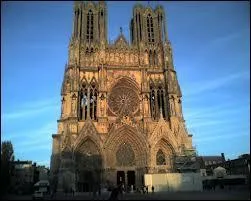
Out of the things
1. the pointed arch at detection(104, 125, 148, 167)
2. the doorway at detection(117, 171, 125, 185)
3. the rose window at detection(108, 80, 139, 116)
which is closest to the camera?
the pointed arch at detection(104, 125, 148, 167)

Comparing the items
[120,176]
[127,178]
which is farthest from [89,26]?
[127,178]

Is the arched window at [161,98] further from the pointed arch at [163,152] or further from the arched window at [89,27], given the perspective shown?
the arched window at [89,27]

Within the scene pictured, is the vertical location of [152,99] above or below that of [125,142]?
above

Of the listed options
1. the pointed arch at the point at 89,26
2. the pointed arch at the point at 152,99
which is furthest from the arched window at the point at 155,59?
the pointed arch at the point at 89,26

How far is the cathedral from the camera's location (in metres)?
32.7

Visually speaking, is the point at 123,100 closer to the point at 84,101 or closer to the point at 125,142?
the point at 84,101

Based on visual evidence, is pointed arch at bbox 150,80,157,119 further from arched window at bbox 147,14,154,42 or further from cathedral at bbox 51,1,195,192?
arched window at bbox 147,14,154,42

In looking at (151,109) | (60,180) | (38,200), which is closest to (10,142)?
(60,180)

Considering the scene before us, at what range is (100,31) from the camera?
4044 cm

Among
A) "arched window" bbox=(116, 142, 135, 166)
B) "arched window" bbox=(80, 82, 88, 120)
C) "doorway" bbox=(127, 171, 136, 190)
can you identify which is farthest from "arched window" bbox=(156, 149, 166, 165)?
"arched window" bbox=(80, 82, 88, 120)

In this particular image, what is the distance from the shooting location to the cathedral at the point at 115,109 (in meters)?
32.7

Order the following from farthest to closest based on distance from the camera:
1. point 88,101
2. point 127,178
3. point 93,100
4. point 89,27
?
point 89,27
point 93,100
point 88,101
point 127,178

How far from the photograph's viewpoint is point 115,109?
120ft

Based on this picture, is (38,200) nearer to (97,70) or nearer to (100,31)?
(97,70)
